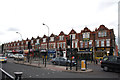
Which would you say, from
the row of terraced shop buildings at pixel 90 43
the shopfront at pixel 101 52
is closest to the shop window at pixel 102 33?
the row of terraced shop buildings at pixel 90 43

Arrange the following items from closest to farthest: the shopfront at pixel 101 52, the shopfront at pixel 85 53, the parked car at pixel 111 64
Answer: the parked car at pixel 111 64
the shopfront at pixel 101 52
the shopfront at pixel 85 53

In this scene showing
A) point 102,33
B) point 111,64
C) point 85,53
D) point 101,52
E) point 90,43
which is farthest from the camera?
point 85,53

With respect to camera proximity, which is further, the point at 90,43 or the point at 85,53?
the point at 85,53

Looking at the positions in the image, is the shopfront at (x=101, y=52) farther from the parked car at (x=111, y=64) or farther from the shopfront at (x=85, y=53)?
the parked car at (x=111, y=64)

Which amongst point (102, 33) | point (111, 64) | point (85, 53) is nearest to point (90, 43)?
point (85, 53)

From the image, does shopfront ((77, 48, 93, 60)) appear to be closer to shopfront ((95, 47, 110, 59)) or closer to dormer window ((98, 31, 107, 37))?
shopfront ((95, 47, 110, 59))

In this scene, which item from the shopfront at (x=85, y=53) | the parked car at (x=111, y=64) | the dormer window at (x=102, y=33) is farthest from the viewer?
the shopfront at (x=85, y=53)

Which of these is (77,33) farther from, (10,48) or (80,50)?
(10,48)

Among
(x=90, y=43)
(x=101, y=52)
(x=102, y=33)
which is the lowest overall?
(x=101, y=52)

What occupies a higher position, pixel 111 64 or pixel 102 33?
pixel 102 33

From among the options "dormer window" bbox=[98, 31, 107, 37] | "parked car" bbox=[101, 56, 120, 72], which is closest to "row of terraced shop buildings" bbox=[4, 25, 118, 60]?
"dormer window" bbox=[98, 31, 107, 37]

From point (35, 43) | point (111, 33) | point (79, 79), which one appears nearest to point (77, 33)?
point (111, 33)

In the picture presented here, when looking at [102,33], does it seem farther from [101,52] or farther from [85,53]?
[85,53]

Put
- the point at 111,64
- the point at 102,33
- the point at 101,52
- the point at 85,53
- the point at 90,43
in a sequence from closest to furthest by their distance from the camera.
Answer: the point at 111,64 → the point at 101,52 → the point at 102,33 → the point at 90,43 → the point at 85,53
